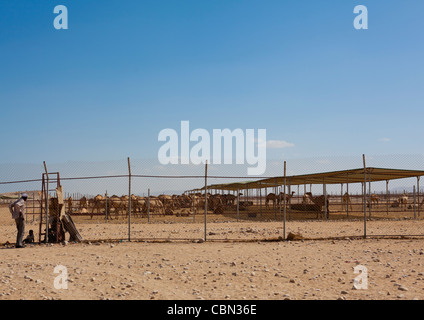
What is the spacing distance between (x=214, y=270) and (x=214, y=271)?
0.12 meters

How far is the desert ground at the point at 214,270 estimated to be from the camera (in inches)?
293

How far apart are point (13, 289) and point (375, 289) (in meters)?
6.92

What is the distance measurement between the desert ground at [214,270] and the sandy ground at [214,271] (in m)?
0.02

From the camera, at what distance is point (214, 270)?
9.58 m

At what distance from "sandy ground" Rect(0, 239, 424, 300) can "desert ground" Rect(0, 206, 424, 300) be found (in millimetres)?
18

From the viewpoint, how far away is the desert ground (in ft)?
24.4

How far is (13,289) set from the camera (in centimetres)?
762
